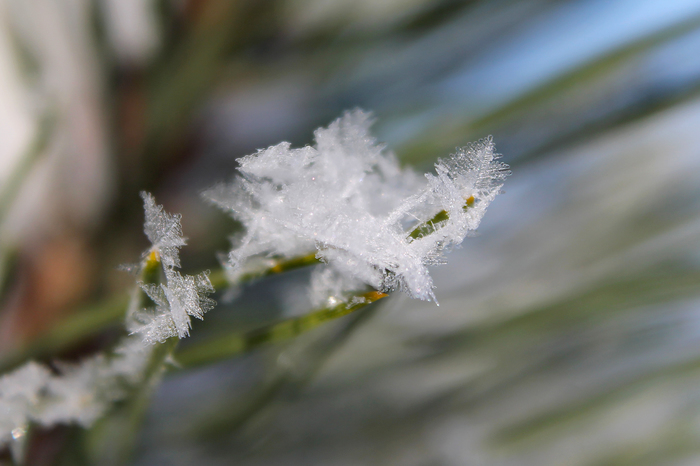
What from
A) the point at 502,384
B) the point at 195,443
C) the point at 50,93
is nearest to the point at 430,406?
the point at 502,384

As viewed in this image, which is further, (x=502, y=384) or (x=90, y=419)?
(x=502, y=384)

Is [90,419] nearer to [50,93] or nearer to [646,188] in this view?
[50,93]

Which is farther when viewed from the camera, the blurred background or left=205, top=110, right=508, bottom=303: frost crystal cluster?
the blurred background

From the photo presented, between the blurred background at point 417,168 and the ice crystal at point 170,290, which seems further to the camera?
the blurred background at point 417,168

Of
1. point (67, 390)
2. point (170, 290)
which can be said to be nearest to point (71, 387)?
point (67, 390)
